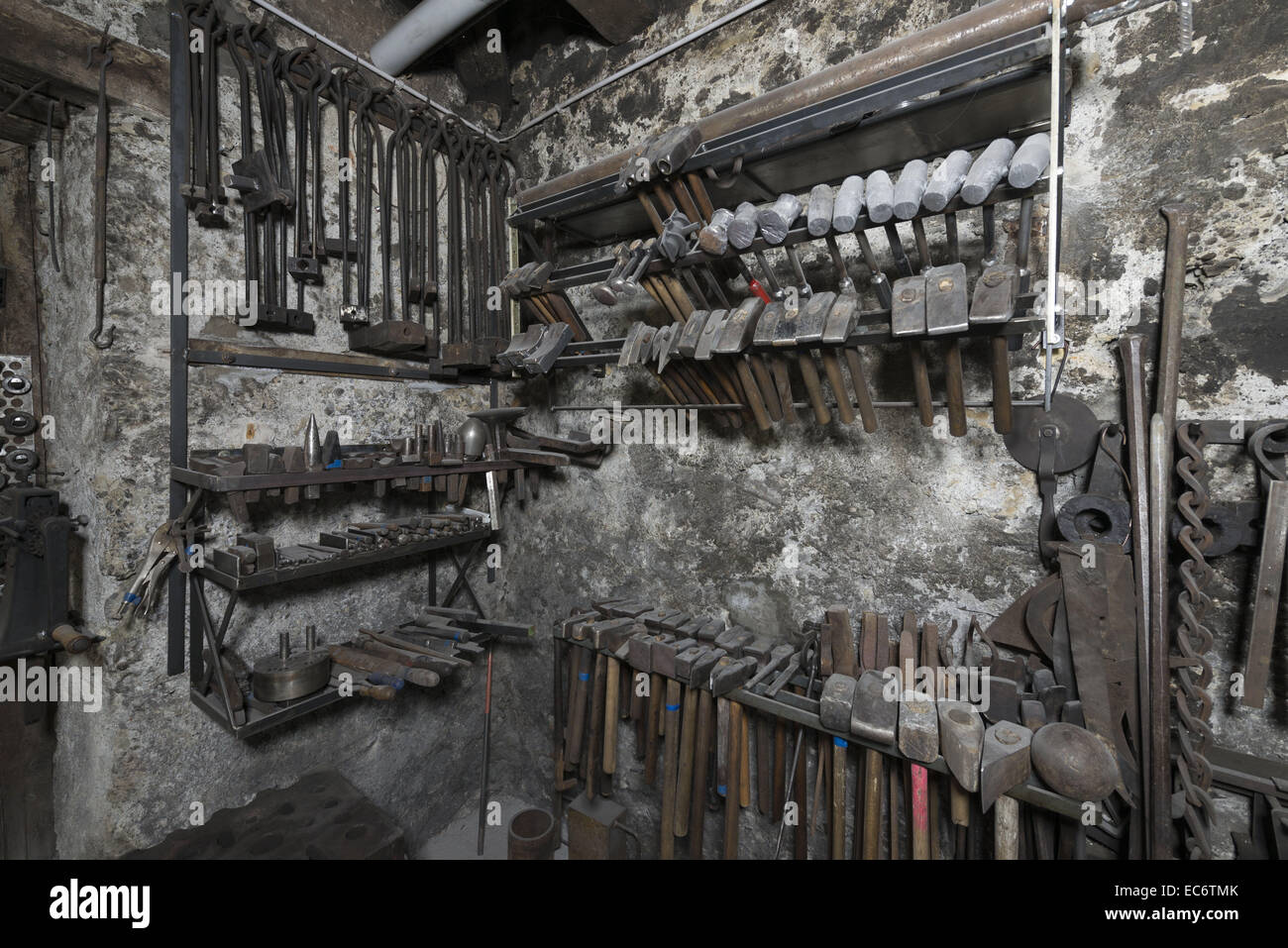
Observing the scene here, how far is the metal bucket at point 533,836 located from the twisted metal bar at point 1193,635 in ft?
7.34

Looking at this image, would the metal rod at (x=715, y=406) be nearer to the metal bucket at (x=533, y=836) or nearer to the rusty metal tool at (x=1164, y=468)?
the rusty metal tool at (x=1164, y=468)

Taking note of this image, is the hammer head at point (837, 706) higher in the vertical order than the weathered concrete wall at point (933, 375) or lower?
lower

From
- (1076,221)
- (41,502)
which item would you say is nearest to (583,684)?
(41,502)

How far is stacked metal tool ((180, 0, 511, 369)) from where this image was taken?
1992mm

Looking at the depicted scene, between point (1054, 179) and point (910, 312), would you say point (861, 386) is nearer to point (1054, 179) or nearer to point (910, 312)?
point (910, 312)

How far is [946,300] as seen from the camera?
1371 millimetres

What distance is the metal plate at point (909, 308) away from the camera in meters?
1.37

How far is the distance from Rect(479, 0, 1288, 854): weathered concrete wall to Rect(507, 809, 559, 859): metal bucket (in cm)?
39

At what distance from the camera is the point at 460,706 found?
307cm

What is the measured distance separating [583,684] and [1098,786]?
65.7 inches

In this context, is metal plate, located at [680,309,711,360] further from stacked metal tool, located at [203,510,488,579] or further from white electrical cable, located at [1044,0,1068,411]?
stacked metal tool, located at [203,510,488,579]

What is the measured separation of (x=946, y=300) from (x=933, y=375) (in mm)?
494

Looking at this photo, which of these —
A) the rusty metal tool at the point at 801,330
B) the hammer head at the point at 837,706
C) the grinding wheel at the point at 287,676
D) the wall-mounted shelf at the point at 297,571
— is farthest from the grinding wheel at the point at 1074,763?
the grinding wheel at the point at 287,676
